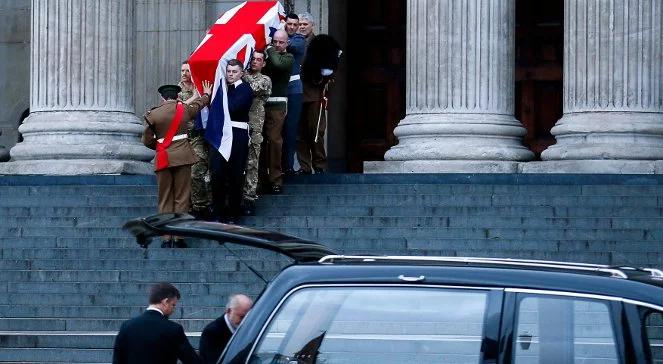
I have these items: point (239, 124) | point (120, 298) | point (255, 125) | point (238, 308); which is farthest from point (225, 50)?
point (238, 308)

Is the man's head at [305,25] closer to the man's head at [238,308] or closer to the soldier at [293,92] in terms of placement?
the soldier at [293,92]

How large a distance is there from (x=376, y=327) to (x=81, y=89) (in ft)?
45.6

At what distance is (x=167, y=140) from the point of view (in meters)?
17.0

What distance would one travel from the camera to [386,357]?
264 inches

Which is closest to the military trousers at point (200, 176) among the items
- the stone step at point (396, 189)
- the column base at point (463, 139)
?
the stone step at point (396, 189)

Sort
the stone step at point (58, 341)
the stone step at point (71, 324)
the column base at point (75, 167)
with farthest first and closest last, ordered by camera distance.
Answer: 1. the column base at point (75, 167)
2. the stone step at point (71, 324)
3. the stone step at point (58, 341)

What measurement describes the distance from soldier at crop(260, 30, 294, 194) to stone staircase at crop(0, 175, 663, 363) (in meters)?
0.29

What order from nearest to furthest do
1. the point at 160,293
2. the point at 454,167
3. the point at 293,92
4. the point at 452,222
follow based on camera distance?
the point at 160,293 → the point at 452,222 → the point at 293,92 → the point at 454,167

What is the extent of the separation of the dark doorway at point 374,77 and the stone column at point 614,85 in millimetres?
6057

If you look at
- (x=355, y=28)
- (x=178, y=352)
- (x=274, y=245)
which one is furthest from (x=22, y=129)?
(x=274, y=245)

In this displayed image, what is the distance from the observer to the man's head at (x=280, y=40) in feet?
58.2

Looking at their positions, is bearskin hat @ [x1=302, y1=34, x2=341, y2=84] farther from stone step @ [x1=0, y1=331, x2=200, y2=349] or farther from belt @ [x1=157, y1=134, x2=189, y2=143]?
stone step @ [x1=0, y1=331, x2=200, y2=349]

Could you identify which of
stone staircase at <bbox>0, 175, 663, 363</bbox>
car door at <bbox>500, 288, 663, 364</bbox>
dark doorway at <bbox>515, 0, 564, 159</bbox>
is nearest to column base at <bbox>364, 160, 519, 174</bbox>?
stone staircase at <bbox>0, 175, 663, 363</bbox>

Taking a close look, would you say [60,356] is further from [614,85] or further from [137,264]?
[614,85]
